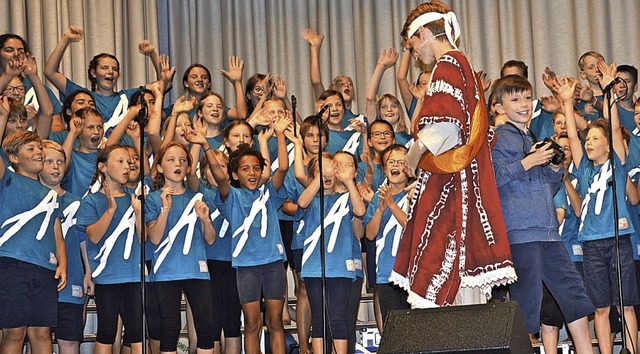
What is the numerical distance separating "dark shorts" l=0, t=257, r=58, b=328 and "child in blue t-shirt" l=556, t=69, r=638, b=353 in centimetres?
309

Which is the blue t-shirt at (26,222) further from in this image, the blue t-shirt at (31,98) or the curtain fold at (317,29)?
the curtain fold at (317,29)

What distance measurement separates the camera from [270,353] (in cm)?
641

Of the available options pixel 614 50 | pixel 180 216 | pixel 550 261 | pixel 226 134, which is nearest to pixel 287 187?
pixel 226 134

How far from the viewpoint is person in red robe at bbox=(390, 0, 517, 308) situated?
3.85 m

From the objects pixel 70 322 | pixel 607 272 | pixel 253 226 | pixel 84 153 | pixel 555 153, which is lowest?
pixel 70 322

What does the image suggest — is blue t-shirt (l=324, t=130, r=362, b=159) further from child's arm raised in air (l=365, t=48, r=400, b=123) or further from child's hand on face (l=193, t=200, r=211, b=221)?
child's hand on face (l=193, t=200, r=211, b=221)

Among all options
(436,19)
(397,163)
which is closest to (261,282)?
(397,163)

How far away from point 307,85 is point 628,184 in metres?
3.63

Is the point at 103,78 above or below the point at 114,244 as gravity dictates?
above

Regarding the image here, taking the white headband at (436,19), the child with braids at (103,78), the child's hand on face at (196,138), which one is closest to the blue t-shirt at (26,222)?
the child's hand on face at (196,138)

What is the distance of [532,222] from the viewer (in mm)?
4289

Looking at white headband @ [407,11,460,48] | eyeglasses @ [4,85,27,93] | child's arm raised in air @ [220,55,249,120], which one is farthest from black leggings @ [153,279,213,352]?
white headband @ [407,11,460,48]

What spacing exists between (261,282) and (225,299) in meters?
0.33

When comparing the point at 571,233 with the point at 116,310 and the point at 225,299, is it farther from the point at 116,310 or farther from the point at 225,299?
the point at 116,310
